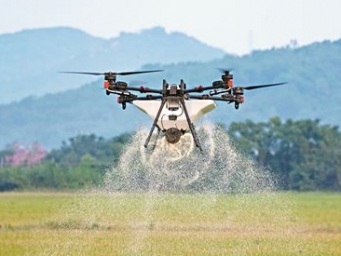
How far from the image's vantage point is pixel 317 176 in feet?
235

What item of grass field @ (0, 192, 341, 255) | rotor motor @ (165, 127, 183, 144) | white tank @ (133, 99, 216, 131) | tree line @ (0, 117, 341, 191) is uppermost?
white tank @ (133, 99, 216, 131)

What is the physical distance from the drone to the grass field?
2774 mm

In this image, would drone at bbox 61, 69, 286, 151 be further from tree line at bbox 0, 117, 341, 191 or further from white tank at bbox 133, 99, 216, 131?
tree line at bbox 0, 117, 341, 191

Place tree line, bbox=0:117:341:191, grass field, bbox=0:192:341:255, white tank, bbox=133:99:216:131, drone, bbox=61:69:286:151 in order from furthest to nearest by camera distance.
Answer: tree line, bbox=0:117:341:191 < grass field, bbox=0:192:341:255 < white tank, bbox=133:99:216:131 < drone, bbox=61:69:286:151

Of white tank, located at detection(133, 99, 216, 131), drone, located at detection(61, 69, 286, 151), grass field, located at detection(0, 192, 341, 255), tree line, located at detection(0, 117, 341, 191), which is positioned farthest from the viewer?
tree line, located at detection(0, 117, 341, 191)

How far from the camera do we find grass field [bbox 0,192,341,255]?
2569 cm

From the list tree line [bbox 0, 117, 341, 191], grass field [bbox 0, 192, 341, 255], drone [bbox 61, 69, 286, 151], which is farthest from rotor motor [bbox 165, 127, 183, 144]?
Result: tree line [bbox 0, 117, 341, 191]

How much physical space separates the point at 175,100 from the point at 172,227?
10582 millimetres

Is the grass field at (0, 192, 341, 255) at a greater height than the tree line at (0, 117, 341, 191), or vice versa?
the grass field at (0, 192, 341, 255)

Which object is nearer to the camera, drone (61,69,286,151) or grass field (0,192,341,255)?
drone (61,69,286,151)

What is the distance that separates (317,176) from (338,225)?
120 feet

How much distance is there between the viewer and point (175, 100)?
2227 cm

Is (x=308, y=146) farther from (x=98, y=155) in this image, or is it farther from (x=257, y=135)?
(x=98, y=155)

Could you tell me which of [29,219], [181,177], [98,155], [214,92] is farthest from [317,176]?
[214,92]
